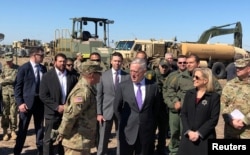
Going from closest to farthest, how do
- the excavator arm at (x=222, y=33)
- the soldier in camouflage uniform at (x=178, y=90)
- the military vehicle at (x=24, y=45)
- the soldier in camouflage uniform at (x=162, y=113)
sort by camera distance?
the soldier in camouflage uniform at (x=178, y=90)
the soldier in camouflage uniform at (x=162, y=113)
the excavator arm at (x=222, y=33)
the military vehicle at (x=24, y=45)

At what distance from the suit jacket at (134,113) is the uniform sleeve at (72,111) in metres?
0.69

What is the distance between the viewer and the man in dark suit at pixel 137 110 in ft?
14.1

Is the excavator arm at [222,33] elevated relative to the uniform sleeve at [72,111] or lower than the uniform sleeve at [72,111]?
elevated

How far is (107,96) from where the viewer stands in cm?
562

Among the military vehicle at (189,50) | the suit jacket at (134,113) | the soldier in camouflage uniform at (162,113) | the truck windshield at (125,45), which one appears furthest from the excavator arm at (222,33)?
the suit jacket at (134,113)

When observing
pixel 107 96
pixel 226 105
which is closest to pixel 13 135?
pixel 107 96

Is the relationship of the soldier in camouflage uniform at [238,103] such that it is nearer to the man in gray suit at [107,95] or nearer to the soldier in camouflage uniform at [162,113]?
the man in gray suit at [107,95]

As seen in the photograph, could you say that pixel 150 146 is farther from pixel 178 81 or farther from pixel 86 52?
pixel 86 52

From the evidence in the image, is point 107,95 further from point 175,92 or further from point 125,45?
point 125,45

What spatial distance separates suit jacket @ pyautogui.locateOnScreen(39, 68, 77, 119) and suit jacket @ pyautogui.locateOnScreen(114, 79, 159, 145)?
3.91 ft

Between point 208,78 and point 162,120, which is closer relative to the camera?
point 208,78

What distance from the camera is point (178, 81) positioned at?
5.60m

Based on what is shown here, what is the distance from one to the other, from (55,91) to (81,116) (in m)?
1.44

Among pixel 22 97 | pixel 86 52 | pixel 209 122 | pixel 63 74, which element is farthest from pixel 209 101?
pixel 86 52
